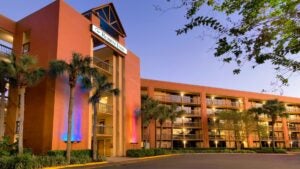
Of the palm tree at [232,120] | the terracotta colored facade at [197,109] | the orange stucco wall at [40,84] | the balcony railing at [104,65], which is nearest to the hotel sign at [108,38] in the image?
the balcony railing at [104,65]

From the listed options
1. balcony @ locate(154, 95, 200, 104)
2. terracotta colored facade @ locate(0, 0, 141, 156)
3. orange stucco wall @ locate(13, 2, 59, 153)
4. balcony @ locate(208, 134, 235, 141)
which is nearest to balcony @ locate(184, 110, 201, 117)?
balcony @ locate(154, 95, 200, 104)

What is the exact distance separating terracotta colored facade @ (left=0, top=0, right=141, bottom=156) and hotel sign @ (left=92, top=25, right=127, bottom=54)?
10.4 inches

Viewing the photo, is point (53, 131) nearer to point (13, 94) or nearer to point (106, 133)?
point (13, 94)

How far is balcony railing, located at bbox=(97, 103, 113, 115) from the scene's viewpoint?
33272mm

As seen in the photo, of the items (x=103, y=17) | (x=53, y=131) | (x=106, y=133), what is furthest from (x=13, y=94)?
(x=103, y=17)

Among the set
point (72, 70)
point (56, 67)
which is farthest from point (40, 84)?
point (72, 70)

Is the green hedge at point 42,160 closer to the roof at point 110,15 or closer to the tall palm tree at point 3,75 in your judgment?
the tall palm tree at point 3,75

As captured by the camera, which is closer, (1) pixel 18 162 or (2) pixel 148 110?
(1) pixel 18 162

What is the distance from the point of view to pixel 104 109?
112ft

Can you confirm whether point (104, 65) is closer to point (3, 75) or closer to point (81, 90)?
point (81, 90)

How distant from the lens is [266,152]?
171 ft

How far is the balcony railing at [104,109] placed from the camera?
3327cm

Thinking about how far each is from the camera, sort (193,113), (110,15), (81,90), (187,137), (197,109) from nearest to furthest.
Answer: (81,90)
(110,15)
(187,137)
(193,113)
(197,109)

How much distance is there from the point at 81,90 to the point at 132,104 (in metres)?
12.2
